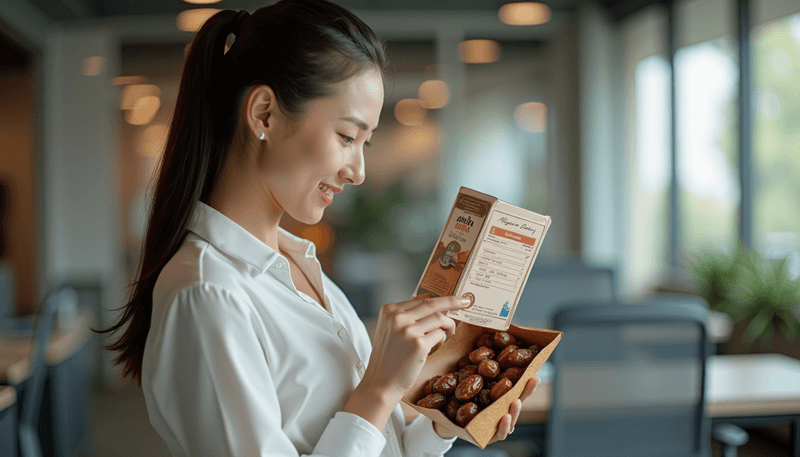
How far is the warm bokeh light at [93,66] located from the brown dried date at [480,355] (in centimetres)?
547

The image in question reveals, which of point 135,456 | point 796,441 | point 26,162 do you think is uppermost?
point 26,162

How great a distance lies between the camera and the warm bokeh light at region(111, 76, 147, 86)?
5.56m

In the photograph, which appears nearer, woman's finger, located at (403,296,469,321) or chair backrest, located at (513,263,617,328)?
woman's finger, located at (403,296,469,321)

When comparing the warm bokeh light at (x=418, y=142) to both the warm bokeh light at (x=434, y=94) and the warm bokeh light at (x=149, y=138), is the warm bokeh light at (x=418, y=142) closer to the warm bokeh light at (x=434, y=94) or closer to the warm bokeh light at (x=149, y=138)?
the warm bokeh light at (x=434, y=94)

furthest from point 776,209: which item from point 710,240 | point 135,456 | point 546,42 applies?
point 135,456

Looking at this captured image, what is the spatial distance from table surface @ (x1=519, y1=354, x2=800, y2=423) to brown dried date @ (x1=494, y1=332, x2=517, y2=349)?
0.74 m

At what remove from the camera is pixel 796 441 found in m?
1.94

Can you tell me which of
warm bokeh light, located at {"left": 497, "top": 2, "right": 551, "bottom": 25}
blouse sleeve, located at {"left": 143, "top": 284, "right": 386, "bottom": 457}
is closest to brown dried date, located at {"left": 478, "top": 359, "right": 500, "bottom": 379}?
blouse sleeve, located at {"left": 143, "top": 284, "right": 386, "bottom": 457}

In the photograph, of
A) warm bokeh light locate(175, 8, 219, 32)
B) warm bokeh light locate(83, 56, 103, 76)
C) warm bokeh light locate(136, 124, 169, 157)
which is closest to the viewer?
warm bokeh light locate(175, 8, 219, 32)

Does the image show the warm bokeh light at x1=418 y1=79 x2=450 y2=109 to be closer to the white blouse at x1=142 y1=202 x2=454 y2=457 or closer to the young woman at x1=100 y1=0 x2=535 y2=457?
the young woman at x1=100 y1=0 x2=535 y2=457

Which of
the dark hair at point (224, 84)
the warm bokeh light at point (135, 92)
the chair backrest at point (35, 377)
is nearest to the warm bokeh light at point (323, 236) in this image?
the warm bokeh light at point (135, 92)

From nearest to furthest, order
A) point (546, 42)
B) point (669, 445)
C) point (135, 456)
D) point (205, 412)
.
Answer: point (205, 412), point (669, 445), point (135, 456), point (546, 42)

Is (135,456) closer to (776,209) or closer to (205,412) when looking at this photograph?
(205,412)

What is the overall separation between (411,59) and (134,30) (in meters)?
2.42
